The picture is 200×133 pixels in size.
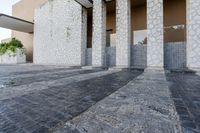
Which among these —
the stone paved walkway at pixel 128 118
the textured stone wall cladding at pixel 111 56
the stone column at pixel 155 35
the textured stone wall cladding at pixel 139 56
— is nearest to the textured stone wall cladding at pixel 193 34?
the stone column at pixel 155 35

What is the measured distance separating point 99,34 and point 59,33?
3.37 m

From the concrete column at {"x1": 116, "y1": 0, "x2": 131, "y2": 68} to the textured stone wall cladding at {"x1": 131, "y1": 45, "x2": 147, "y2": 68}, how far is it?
0.29m

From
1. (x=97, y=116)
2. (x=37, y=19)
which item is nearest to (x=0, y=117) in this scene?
(x=97, y=116)

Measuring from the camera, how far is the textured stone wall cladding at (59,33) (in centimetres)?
787

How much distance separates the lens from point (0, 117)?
1.35 metres

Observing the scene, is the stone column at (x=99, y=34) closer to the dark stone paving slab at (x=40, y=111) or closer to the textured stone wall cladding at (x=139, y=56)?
the textured stone wall cladding at (x=139, y=56)

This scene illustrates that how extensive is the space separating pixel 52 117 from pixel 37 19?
437 inches

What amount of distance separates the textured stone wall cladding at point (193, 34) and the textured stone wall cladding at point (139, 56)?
5.46ft

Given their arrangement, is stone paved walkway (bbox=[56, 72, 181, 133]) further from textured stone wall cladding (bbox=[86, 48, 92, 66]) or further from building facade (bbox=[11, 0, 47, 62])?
building facade (bbox=[11, 0, 47, 62])

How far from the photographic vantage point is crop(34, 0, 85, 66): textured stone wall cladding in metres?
7.87

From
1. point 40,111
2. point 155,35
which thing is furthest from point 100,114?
point 155,35

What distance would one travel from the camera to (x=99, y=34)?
6.72m

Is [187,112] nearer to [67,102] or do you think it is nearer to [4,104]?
[67,102]

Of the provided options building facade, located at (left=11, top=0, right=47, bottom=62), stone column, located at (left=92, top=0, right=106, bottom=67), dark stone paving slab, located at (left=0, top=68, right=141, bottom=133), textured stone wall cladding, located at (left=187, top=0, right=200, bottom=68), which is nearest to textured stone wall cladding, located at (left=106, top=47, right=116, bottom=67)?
stone column, located at (left=92, top=0, right=106, bottom=67)
